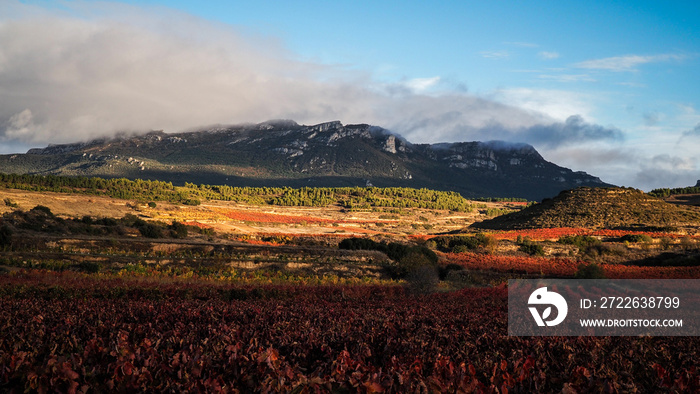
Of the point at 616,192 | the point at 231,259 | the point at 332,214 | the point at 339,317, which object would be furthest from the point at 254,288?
the point at 332,214

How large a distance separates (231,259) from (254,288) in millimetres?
11420

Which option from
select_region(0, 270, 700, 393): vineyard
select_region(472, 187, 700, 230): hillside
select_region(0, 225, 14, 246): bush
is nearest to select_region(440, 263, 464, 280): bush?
select_region(0, 270, 700, 393): vineyard

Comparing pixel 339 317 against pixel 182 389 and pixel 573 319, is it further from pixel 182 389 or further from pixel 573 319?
pixel 182 389

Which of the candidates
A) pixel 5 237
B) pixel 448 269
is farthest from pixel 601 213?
pixel 5 237

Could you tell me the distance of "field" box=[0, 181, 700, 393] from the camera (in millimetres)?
5117

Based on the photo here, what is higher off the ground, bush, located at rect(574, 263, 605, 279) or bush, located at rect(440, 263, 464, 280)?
bush, located at rect(574, 263, 605, 279)

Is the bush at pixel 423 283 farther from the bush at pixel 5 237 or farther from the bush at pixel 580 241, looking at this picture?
the bush at pixel 580 241

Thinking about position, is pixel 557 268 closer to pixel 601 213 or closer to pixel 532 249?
pixel 532 249

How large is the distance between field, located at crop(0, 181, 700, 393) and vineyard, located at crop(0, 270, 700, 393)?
0.03 meters

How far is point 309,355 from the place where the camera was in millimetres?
6855

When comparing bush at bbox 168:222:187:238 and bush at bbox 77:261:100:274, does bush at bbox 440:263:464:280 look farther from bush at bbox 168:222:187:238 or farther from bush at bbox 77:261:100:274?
bush at bbox 168:222:187:238

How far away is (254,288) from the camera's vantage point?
19.8 metres

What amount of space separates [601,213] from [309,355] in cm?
7413

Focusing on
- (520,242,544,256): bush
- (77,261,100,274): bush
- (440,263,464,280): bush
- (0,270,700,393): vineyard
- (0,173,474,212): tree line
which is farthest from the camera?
(0,173,474,212): tree line
